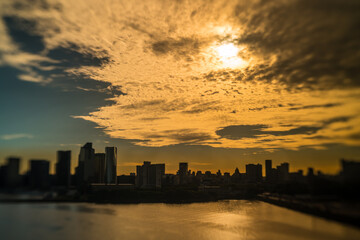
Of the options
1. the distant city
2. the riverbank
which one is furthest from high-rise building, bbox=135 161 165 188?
the riverbank

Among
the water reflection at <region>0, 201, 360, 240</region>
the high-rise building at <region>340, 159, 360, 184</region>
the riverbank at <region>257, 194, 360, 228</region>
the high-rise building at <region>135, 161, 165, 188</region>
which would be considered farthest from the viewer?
the high-rise building at <region>135, 161, 165, 188</region>

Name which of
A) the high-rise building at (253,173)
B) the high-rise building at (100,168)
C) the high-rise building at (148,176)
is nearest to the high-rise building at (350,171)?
the high-rise building at (100,168)

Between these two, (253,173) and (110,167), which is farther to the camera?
(253,173)

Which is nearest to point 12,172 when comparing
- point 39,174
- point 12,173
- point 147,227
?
point 12,173

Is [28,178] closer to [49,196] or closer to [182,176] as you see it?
[49,196]

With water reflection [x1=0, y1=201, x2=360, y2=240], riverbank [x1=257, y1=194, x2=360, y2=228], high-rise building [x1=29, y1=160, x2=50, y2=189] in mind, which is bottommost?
water reflection [x1=0, y1=201, x2=360, y2=240]

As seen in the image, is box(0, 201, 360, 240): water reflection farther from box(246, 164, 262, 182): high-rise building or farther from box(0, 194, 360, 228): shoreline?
box(246, 164, 262, 182): high-rise building

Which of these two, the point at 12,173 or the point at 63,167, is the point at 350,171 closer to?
the point at 12,173

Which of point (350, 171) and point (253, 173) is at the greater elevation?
point (350, 171)
